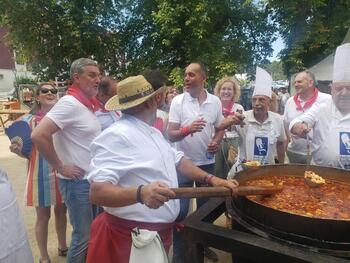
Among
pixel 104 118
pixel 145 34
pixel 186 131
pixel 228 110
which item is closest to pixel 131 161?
pixel 104 118

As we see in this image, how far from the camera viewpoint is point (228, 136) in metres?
4.30

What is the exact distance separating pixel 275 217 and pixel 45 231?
8.25 ft

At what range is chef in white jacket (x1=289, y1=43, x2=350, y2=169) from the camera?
9.48 feet

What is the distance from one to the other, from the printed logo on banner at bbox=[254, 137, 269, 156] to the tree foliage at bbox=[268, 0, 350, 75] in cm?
1142

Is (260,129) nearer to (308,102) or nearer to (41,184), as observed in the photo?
(308,102)

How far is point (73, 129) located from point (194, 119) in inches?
56.7

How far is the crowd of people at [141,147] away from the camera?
1.82 meters

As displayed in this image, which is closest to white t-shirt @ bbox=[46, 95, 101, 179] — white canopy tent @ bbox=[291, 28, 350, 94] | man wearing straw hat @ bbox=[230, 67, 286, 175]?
man wearing straw hat @ bbox=[230, 67, 286, 175]

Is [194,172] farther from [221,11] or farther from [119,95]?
[221,11]

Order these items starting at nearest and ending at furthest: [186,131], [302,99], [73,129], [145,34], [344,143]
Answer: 1. [73,129]
2. [344,143]
3. [186,131]
4. [302,99]
5. [145,34]

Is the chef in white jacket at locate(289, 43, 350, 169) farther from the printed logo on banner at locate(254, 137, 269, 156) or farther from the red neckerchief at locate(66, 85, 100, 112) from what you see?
the red neckerchief at locate(66, 85, 100, 112)

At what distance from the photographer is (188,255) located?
230 centimetres

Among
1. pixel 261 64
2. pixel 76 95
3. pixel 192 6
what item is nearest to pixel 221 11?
pixel 192 6

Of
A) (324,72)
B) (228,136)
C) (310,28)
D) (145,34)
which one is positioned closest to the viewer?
(228,136)
